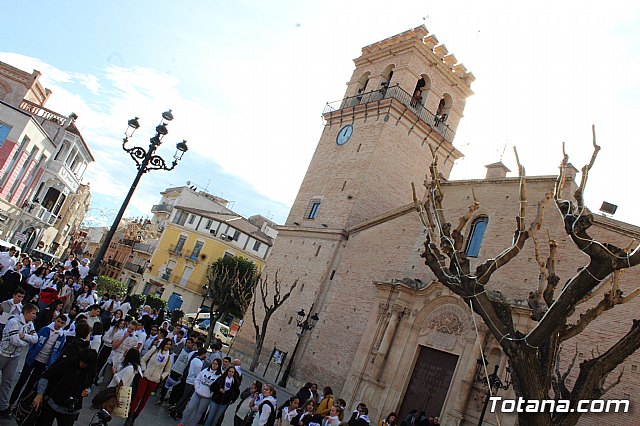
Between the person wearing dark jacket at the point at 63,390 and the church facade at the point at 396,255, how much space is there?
1013cm

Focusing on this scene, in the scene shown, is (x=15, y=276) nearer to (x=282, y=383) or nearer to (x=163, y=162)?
(x=163, y=162)

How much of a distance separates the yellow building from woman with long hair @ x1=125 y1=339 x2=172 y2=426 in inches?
1688

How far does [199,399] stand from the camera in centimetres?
978

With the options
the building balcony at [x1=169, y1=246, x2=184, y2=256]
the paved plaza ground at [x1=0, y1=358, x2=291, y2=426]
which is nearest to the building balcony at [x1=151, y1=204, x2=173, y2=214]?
the building balcony at [x1=169, y1=246, x2=184, y2=256]

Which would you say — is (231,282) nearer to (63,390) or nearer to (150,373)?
(150,373)

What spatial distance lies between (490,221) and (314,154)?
1358 cm

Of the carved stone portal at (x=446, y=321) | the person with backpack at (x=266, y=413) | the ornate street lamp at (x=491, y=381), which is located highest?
the carved stone portal at (x=446, y=321)

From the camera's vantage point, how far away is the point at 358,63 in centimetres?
3212

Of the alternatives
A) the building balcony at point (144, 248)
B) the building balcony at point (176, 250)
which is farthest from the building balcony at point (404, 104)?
the building balcony at point (144, 248)

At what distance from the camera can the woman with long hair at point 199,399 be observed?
9719 mm

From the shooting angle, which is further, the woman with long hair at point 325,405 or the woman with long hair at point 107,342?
the woman with long hair at point 325,405

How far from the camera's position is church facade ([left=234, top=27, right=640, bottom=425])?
17.8m

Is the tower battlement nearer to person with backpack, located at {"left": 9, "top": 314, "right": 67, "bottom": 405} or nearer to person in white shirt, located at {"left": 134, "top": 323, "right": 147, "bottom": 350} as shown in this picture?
person in white shirt, located at {"left": 134, "top": 323, "right": 147, "bottom": 350}

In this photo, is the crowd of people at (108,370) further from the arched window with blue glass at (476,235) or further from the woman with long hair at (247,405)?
the arched window with blue glass at (476,235)
